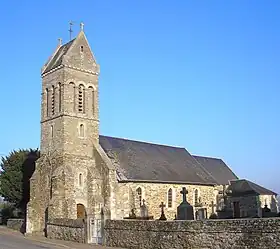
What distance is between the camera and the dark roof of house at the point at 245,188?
Result: 43888 mm

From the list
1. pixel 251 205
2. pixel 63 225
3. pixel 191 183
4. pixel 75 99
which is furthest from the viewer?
pixel 251 205

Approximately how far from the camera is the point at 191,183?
131 ft

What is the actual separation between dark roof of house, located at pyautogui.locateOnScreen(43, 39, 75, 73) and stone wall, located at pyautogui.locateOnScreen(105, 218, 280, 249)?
56.4 feet

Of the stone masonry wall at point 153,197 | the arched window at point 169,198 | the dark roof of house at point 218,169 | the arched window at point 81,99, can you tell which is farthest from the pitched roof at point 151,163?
the arched window at point 81,99

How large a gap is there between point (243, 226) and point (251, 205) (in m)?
26.8

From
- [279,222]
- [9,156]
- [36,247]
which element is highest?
[9,156]

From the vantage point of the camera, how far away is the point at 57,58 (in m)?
36.7

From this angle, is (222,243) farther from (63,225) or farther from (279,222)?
(63,225)

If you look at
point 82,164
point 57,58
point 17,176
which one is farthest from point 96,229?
point 17,176

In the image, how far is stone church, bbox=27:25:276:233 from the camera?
3309cm

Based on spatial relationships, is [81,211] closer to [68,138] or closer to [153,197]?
[68,138]

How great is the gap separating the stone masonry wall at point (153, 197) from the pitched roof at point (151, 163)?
582mm

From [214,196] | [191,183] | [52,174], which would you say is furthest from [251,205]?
[52,174]

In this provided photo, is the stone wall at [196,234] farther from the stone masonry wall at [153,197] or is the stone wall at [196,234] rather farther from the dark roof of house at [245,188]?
the dark roof of house at [245,188]
